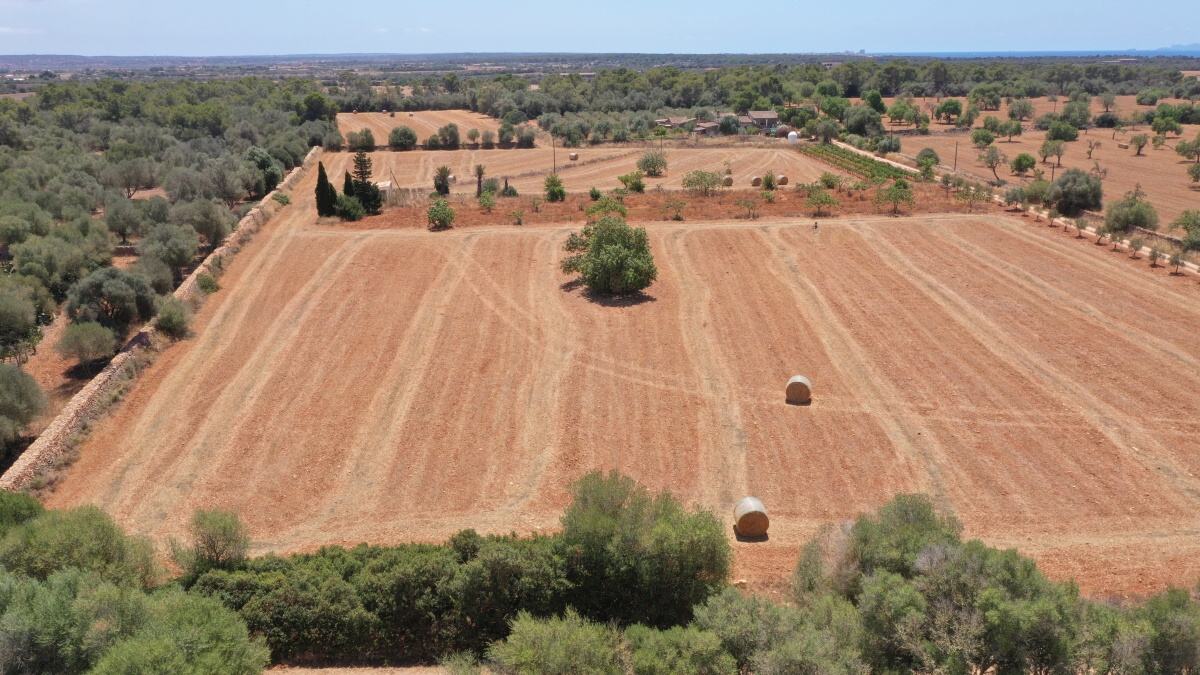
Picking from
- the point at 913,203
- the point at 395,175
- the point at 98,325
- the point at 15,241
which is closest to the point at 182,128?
the point at 395,175

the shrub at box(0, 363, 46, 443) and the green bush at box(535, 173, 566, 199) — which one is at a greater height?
the green bush at box(535, 173, 566, 199)

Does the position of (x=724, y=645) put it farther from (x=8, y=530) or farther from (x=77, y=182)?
(x=77, y=182)

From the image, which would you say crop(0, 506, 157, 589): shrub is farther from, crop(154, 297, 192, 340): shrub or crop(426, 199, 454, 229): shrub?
crop(426, 199, 454, 229): shrub

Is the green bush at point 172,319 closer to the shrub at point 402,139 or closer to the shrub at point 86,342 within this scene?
the shrub at point 86,342

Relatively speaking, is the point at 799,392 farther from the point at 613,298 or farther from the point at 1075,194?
the point at 1075,194

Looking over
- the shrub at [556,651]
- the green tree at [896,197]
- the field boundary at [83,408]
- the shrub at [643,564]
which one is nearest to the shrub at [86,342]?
the field boundary at [83,408]

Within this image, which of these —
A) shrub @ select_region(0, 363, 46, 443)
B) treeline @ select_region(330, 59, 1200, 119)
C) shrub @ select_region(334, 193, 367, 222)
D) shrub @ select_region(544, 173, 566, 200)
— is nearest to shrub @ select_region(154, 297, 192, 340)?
shrub @ select_region(0, 363, 46, 443)

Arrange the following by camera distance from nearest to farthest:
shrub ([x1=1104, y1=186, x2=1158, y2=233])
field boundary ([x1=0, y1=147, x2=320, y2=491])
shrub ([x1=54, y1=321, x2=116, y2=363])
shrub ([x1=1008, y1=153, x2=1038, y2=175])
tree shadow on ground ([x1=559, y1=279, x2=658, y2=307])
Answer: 1. field boundary ([x1=0, y1=147, x2=320, y2=491])
2. shrub ([x1=54, y1=321, x2=116, y2=363])
3. tree shadow on ground ([x1=559, y1=279, x2=658, y2=307])
4. shrub ([x1=1104, y1=186, x2=1158, y2=233])
5. shrub ([x1=1008, y1=153, x2=1038, y2=175])
